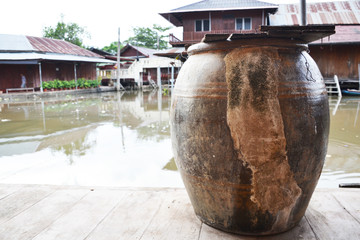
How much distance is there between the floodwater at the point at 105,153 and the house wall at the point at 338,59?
32.4 ft

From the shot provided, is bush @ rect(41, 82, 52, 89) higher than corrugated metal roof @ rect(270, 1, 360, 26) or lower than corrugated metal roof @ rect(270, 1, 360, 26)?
lower

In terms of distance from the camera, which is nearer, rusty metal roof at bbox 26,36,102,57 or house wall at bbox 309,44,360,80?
house wall at bbox 309,44,360,80

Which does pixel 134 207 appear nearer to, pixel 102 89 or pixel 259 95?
pixel 259 95

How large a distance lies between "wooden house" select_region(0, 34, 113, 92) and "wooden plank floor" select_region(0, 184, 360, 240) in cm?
1941

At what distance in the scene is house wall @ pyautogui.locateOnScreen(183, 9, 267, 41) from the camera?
1967cm

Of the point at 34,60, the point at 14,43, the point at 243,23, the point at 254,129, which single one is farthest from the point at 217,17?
the point at 254,129

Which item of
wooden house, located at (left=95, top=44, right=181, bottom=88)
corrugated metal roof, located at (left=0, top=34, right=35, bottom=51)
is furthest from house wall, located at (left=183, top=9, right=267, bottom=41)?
corrugated metal roof, located at (left=0, top=34, right=35, bottom=51)

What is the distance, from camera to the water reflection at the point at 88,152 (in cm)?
421

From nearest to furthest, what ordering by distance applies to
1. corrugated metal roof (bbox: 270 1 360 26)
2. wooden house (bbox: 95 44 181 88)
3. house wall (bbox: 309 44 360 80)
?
house wall (bbox: 309 44 360 80)
corrugated metal roof (bbox: 270 1 360 26)
wooden house (bbox: 95 44 181 88)

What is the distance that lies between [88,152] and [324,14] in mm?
19431

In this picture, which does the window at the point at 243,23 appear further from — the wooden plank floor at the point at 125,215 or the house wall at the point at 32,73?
the wooden plank floor at the point at 125,215

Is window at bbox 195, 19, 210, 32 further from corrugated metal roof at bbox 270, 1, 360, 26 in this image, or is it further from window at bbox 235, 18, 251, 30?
corrugated metal roof at bbox 270, 1, 360, 26

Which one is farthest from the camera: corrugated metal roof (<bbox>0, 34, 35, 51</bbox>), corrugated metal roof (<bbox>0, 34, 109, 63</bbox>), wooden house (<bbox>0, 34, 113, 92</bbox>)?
corrugated metal roof (<bbox>0, 34, 35, 51</bbox>)

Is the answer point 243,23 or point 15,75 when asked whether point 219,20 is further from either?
point 15,75
